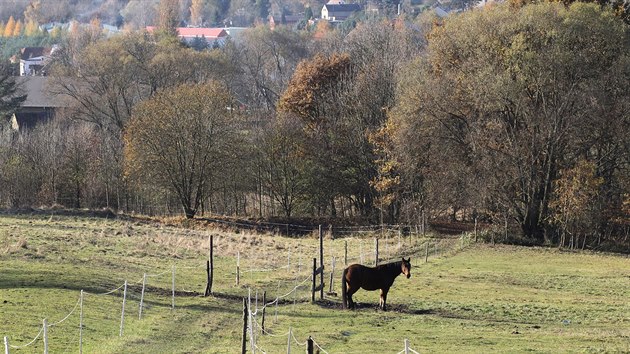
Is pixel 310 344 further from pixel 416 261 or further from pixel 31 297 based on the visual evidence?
pixel 416 261

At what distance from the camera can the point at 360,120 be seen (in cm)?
6738

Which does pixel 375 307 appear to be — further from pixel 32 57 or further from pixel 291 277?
pixel 32 57

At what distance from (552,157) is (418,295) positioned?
73.4 ft

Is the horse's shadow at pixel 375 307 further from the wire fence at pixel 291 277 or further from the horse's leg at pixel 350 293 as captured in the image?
the wire fence at pixel 291 277

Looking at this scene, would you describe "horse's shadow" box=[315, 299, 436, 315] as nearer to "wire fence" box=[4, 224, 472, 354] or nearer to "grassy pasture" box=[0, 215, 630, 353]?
"grassy pasture" box=[0, 215, 630, 353]

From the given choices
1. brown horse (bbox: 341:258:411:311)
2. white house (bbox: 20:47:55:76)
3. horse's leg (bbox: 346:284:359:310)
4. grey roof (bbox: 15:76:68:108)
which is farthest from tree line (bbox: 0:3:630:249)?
white house (bbox: 20:47:55:76)

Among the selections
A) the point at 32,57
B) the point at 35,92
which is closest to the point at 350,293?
the point at 35,92

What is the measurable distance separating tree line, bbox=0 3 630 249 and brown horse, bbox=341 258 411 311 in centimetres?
2302

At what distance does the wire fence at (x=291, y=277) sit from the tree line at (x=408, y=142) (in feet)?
17.2

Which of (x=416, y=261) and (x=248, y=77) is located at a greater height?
(x=248, y=77)

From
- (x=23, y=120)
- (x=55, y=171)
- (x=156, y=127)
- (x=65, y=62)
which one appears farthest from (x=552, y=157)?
(x=65, y=62)

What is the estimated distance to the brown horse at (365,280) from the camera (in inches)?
1289

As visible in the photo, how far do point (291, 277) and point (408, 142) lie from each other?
2063 cm

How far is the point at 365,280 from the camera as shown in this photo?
108 ft
